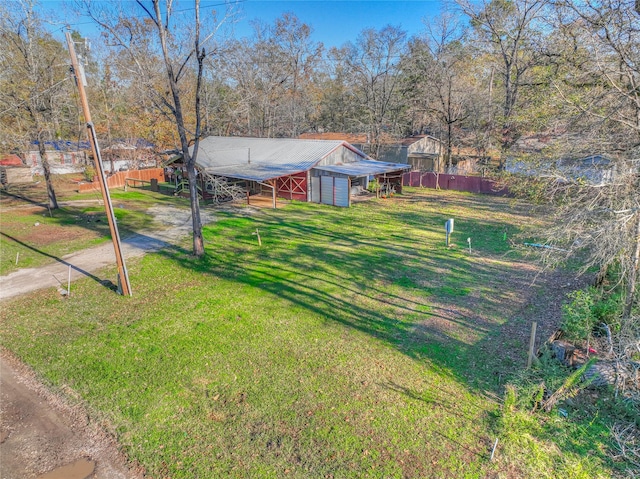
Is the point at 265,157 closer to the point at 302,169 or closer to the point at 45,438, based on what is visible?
the point at 302,169

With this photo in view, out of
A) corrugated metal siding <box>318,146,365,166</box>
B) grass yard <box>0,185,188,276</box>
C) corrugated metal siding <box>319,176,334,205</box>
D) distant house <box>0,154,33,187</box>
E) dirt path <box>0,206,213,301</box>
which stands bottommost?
dirt path <box>0,206,213,301</box>

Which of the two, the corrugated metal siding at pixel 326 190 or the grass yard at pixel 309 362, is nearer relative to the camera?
the grass yard at pixel 309 362

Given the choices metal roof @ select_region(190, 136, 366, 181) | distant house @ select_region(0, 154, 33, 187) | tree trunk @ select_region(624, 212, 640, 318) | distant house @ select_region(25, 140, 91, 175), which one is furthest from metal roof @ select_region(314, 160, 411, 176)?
distant house @ select_region(0, 154, 33, 187)

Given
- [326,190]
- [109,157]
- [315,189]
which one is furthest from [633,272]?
[109,157]

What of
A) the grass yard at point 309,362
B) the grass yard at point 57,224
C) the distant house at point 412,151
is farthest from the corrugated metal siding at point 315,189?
the distant house at point 412,151

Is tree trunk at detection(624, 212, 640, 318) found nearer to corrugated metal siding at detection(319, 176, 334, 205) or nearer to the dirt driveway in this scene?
the dirt driveway

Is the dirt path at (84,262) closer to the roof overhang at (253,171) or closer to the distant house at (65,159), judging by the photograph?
the roof overhang at (253,171)
